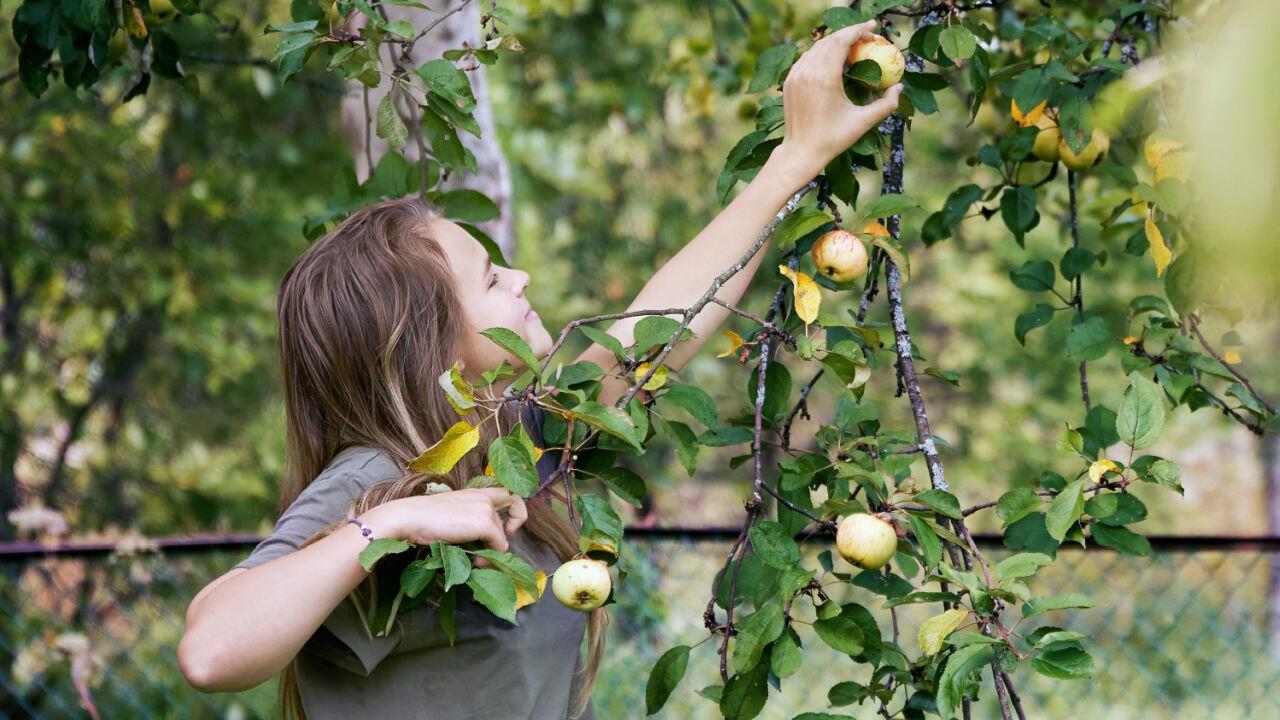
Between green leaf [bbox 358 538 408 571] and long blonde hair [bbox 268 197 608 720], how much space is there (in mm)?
373

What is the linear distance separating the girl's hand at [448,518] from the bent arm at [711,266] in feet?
1.20

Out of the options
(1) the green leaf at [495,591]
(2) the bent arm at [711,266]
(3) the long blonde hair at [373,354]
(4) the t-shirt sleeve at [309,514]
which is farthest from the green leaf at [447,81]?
(1) the green leaf at [495,591]

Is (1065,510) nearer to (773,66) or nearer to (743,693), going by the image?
(743,693)

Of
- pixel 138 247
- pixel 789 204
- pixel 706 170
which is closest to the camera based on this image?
pixel 789 204

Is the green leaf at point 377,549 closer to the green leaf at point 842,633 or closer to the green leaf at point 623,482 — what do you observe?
the green leaf at point 623,482

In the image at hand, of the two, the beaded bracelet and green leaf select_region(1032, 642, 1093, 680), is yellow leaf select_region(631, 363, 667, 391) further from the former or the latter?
green leaf select_region(1032, 642, 1093, 680)

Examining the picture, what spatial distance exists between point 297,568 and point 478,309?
1.48 ft

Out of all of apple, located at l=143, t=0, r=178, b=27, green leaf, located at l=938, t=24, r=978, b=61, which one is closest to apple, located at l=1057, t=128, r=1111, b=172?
green leaf, located at l=938, t=24, r=978, b=61

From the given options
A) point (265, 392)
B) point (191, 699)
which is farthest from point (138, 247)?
point (191, 699)

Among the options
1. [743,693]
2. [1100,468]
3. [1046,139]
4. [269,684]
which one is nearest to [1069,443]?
[1100,468]

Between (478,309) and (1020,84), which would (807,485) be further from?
(1020,84)

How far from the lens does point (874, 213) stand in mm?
1112

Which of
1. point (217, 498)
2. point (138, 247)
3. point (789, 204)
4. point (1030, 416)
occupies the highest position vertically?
point (789, 204)

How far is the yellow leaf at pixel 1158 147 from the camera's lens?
4.13 feet
